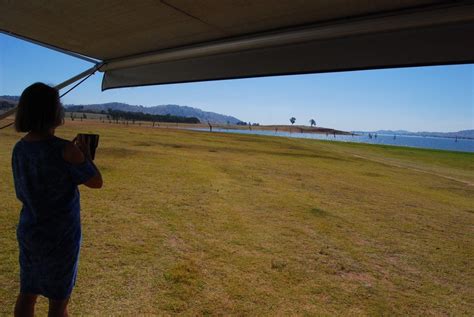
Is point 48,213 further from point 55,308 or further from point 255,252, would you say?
point 255,252

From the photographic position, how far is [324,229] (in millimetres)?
6973

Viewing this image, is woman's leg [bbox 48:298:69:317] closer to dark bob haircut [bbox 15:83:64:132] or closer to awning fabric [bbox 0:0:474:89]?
dark bob haircut [bbox 15:83:64:132]

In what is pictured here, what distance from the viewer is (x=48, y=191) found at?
5.79 ft

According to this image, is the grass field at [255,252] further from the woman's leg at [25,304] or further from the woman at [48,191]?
the woman at [48,191]

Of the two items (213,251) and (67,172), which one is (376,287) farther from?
(67,172)

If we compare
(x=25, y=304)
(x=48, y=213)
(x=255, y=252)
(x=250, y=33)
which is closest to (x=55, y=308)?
(x=25, y=304)

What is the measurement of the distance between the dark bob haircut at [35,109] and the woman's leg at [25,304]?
1097 millimetres

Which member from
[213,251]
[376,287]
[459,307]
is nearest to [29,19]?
[213,251]

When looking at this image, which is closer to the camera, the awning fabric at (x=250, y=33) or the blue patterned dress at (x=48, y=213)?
the awning fabric at (x=250, y=33)

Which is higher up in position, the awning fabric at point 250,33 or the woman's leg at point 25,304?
the awning fabric at point 250,33

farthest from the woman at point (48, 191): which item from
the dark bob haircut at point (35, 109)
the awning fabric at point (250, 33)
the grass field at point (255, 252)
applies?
the grass field at point (255, 252)

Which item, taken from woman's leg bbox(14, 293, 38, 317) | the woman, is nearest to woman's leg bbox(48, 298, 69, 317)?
the woman

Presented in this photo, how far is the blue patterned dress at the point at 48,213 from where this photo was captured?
1.74m

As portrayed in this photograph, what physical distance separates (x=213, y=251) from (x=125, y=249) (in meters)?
1.49
